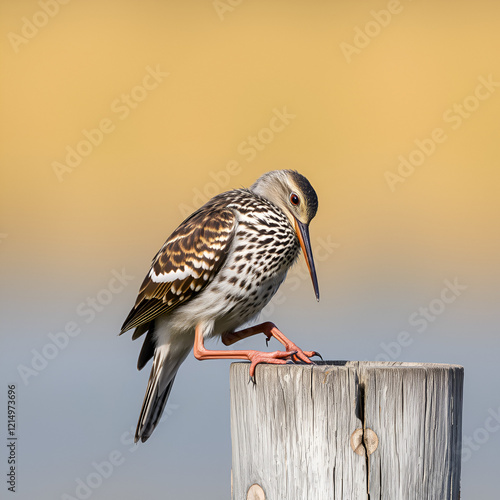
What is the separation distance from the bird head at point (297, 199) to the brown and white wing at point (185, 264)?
57 cm

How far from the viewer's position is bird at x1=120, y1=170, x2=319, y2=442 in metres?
5.75

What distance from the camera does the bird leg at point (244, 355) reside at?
4.29 m

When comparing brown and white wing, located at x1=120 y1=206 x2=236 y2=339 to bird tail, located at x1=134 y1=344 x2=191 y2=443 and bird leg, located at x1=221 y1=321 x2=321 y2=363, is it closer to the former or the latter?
bird tail, located at x1=134 y1=344 x2=191 y2=443

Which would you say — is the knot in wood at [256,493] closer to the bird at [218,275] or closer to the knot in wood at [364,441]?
the knot in wood at [364,441]

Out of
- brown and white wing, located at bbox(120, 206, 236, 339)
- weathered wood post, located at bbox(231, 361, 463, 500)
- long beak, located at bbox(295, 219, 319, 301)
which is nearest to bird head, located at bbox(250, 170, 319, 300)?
long beak, located at bbox(295, 219, 319, 301)

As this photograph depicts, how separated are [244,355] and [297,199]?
1827 millimetres

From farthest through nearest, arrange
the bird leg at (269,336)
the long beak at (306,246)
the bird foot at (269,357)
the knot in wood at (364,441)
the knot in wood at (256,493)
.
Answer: the long beak at (306,246), the bird leg at (269,336), the bird foot at (269,357), the knot in wood at (256,493), the knot in wood at (364,441)

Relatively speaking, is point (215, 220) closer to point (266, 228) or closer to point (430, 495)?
point (266, 228)

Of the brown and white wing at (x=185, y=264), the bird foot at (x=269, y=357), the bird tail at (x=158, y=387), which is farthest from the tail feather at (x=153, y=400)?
the bird foot at (x=269, y=357)

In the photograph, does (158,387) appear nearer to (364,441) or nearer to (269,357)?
(269,357)

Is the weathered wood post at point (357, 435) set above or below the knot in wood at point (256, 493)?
above

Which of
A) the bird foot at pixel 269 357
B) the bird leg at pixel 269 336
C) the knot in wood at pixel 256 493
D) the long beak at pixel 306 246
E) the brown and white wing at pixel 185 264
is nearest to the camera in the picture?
the knot in wood at pixel 256 493

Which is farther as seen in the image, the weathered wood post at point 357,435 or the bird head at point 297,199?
the bird head at point 297,199

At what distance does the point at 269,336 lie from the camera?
5738 millimetres
